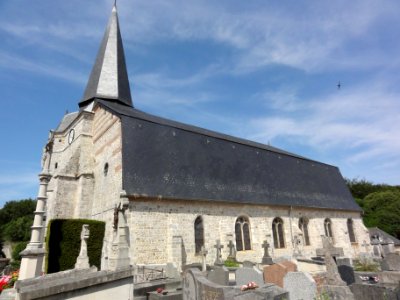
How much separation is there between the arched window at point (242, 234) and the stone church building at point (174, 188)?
0.17ft

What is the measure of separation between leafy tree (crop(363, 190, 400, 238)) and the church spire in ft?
94.9

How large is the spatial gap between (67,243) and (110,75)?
11.9m

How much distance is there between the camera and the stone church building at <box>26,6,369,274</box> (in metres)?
12.3

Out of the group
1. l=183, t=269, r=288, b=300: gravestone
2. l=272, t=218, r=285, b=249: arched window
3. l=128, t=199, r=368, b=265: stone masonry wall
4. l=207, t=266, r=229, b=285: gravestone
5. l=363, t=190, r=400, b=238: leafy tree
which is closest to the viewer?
l=183, t=269, r=288, b=300: gravestone

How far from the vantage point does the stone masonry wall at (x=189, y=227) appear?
462 inches

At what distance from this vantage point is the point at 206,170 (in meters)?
15.4

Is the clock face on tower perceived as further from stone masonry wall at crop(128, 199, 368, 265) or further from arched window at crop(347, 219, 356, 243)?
arched window at crop(347, 219, 356, 243)

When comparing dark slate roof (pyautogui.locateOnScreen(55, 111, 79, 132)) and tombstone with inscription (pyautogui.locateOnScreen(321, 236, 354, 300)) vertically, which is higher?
dark slate roof (pyautogui.locateOnScreen(55, 111, 79, 132))

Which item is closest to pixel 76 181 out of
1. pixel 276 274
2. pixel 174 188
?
pixel 174 188

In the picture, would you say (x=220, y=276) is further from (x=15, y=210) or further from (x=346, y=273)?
(x=15, y=210)

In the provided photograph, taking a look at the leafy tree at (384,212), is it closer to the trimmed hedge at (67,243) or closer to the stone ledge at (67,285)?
the trimmed hedge at (67,243)

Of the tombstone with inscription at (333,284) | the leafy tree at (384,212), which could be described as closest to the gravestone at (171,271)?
the tombstone with inscription at (333,284)

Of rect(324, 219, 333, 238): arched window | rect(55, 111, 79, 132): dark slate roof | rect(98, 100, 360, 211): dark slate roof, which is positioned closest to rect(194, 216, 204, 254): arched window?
rect(98, 100, 360, 211): dark slate roof

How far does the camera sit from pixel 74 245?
496 inches
